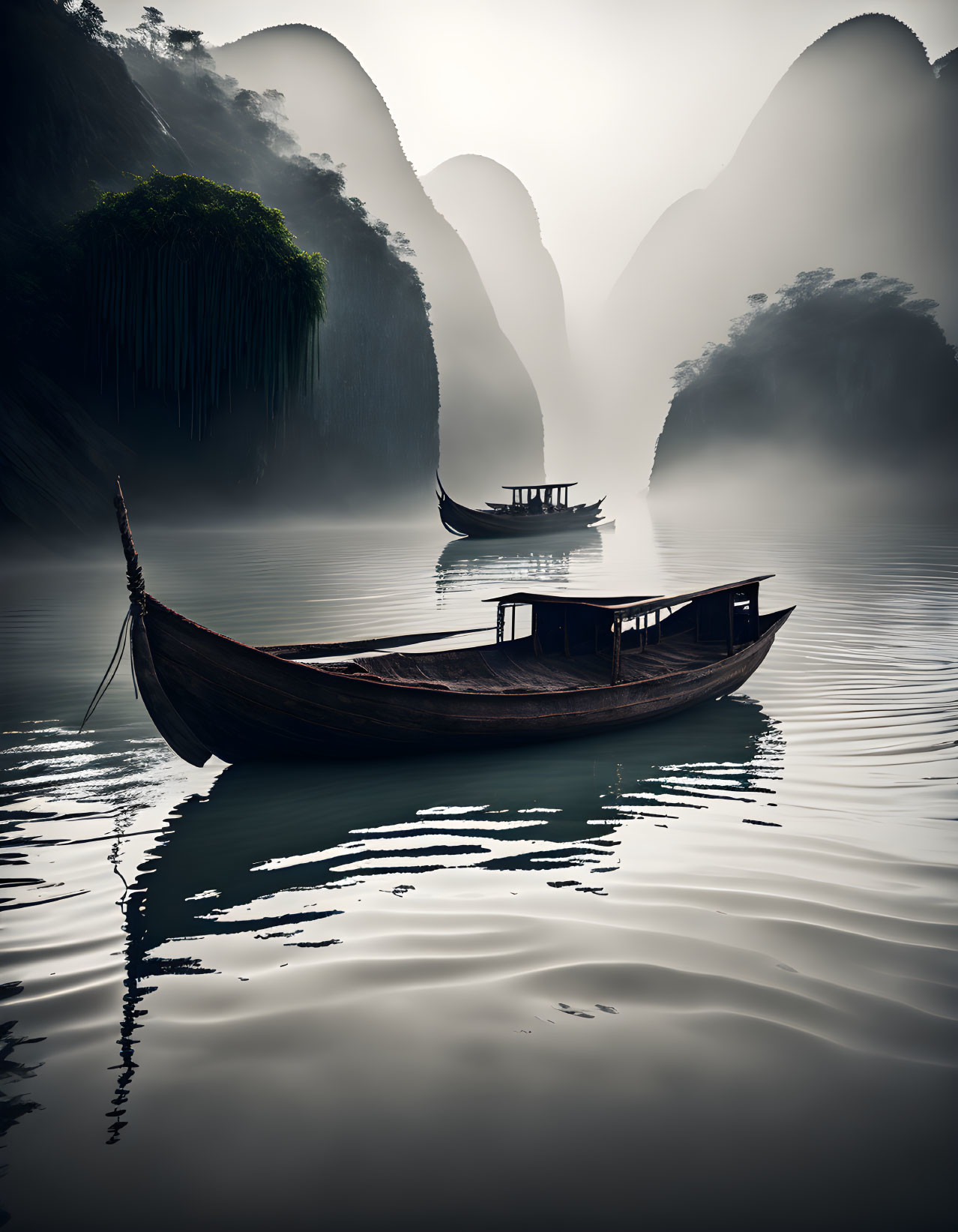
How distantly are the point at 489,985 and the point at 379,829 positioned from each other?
72.1 inches

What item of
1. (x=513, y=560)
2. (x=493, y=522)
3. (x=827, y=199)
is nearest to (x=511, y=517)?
(x=493, y=522)

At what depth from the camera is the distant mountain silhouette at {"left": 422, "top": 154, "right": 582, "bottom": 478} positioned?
135 m

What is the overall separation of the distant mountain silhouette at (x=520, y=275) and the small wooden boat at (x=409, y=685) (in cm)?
12935

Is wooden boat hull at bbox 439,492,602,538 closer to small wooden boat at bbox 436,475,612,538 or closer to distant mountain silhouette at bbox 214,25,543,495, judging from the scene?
small wooden boat at bbox 436,475,612,538

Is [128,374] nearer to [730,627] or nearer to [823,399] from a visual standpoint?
[730,627]

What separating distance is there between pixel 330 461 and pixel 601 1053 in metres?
38.8

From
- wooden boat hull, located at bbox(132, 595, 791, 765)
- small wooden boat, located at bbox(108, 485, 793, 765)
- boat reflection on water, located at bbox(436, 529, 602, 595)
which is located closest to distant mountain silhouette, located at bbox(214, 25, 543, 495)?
boat reflection on water, located at bbox(436, 529, 602, 595)

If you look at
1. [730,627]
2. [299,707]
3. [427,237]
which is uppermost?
[427,237]

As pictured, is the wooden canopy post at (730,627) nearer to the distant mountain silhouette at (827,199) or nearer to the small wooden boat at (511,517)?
the small wooden boat at (511,517)

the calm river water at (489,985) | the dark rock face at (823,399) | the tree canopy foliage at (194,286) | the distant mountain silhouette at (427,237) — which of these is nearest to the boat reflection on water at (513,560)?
the tree canopy foliage at (194,286)

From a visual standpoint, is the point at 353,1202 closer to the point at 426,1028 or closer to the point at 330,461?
the point at 426,1028

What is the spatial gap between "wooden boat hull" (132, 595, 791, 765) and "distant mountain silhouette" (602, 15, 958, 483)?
247ft

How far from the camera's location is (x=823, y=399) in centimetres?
5722

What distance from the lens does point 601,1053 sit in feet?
8.14
